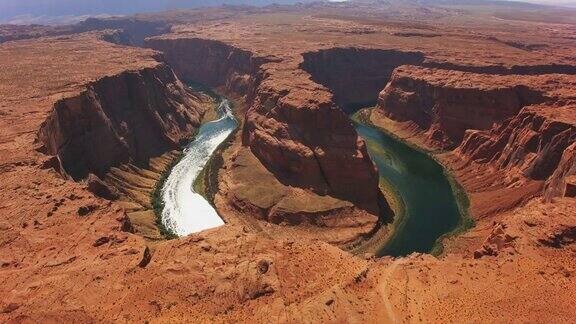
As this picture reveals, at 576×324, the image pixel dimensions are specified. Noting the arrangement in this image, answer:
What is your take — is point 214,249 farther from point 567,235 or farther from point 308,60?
point 308,60

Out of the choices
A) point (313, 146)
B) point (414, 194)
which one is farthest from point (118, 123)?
point (414, 194)

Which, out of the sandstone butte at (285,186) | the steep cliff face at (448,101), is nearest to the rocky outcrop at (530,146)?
the sandstone butte at (285,186)

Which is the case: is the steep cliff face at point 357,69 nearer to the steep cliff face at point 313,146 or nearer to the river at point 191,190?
the river at point 191,190

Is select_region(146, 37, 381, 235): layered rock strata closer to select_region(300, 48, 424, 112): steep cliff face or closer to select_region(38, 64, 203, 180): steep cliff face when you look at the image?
select_region(38, 64, 203, 180): steep cliff face

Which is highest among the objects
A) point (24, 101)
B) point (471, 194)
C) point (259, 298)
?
point (24, 101)

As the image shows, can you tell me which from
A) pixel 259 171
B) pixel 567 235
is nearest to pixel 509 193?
pixel 567 235

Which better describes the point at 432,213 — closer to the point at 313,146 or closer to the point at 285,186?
the point at 313,146

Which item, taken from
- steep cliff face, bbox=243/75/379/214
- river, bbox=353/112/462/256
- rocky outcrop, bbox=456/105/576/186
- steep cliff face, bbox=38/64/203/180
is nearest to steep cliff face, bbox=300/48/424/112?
river, bbox=353/112/462/256
